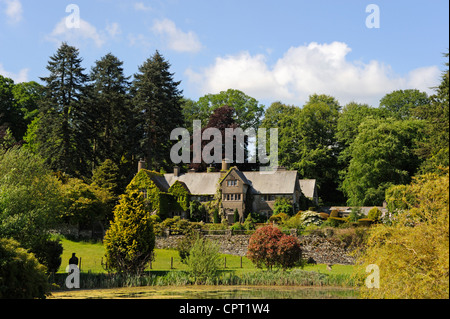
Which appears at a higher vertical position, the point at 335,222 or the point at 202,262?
the point at 335,222

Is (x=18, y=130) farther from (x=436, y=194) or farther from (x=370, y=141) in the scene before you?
(x=436, y=194)

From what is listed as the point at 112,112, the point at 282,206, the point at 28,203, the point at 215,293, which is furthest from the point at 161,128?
the point at 215,293

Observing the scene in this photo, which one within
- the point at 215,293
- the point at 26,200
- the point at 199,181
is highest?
the point at 199,181

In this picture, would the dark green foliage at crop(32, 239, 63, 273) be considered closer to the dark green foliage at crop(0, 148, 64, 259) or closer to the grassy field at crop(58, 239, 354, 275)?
the dark green foliage at crop(0, 148, 64, 259)

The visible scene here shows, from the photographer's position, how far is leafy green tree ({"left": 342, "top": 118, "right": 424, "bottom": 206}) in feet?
181

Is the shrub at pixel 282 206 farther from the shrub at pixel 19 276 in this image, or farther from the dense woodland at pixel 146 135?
the shrub at pixel 19 276

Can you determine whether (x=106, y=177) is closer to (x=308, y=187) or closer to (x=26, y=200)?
(x=26, y=200)

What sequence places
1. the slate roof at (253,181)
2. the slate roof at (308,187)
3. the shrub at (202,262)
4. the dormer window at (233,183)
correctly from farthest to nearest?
the slate roof at (308,187)
the slate roof at (253,181)
the dormer window at (233,183)
the shrub at (202,262)

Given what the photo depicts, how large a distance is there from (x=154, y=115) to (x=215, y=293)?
39.3m

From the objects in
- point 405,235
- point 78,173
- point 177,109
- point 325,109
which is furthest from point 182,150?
point 405,235

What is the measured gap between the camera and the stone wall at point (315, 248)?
3803 centimetres

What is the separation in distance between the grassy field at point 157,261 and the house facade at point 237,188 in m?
12.8

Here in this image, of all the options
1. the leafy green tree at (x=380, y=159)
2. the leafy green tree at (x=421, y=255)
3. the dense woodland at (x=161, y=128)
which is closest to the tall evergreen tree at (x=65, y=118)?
the dense woodland at (x=161, y=128)

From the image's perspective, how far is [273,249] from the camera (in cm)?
2955
